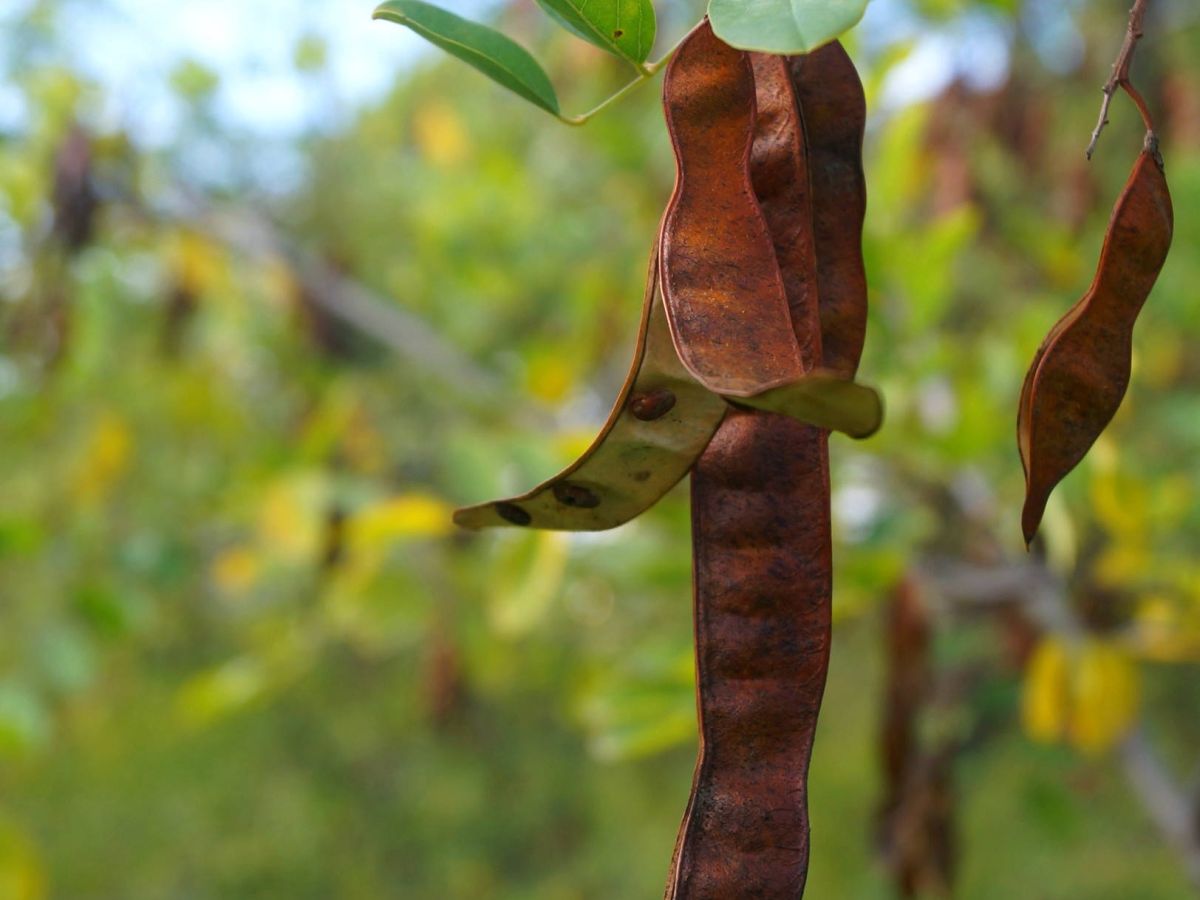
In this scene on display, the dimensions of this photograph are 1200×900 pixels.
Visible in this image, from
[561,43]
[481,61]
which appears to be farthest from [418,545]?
[481,61]

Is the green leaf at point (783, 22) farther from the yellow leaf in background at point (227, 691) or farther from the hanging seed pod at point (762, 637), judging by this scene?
the yellow leaf in background at point (227, 691)

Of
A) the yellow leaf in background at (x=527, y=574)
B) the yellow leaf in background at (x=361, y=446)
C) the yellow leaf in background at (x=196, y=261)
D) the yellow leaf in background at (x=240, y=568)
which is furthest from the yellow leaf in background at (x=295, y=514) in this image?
the yellow leaf in background at (x=196, y=261)

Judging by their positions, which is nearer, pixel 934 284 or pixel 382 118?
pixel 934 284

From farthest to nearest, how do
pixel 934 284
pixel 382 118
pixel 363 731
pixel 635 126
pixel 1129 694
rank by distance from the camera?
1. pixel 363 731
2. pixel 382 118
3. pixel 635 126
4. pixel 1129 694
5. pixel 934 284

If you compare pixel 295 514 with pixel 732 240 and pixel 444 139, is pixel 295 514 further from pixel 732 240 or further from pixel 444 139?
pixel 732 240

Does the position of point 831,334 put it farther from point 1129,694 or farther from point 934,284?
point 1129,694

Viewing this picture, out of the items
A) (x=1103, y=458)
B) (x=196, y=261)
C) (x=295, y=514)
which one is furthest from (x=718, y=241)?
(x=196, y=261)

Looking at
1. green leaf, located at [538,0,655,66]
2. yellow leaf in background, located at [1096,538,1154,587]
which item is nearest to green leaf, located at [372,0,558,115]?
green leaf, located at [538,0,655,66]
